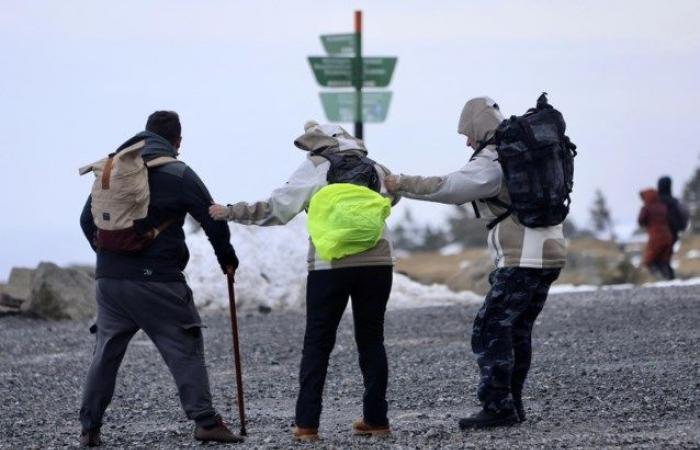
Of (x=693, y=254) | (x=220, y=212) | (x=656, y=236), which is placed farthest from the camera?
(x=693, y=254)

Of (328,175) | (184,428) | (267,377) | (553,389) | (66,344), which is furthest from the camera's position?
(66,344)

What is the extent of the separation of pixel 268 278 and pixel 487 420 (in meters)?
13.9

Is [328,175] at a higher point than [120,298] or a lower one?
higher

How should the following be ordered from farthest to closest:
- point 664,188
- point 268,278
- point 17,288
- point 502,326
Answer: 1. point 664,188
2. point 17,288
3. point 268,278
4. point 502,326

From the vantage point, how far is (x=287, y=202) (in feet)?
30.1

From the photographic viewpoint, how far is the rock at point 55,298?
21.8 m

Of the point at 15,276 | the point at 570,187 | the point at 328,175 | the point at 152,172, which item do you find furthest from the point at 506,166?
the point at 15,276

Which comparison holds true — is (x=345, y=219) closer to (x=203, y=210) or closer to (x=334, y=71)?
(x=203, y=210)

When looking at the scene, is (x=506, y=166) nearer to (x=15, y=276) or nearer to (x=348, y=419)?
(x=348, y=419)

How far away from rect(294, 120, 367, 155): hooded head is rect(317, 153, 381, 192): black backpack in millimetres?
42

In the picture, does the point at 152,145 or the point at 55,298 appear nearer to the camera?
the point at 152,145

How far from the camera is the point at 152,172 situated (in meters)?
9.43

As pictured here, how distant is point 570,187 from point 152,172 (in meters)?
2.47

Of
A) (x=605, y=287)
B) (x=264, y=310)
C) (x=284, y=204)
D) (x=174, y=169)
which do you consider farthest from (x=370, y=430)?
(x=605, y=287)
